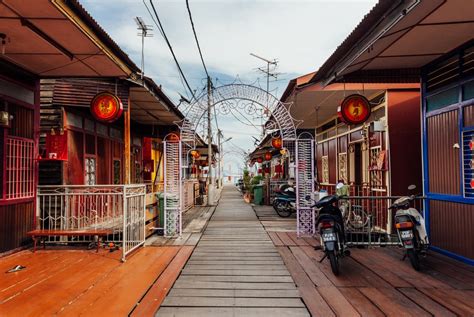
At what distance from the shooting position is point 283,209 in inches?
422

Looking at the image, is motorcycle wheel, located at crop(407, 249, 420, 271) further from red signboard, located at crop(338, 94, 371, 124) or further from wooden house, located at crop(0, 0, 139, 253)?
wooden house, located at crop(0, 0, 139, 253)

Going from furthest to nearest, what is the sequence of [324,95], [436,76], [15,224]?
[324,95] < [15,224] < [436,76]

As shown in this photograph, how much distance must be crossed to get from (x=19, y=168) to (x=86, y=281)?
2.83 m

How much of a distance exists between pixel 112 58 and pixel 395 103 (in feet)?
19.1

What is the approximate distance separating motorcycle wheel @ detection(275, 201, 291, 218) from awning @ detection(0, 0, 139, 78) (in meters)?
6.36

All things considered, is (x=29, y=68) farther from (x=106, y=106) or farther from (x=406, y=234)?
(x=406, y=234)

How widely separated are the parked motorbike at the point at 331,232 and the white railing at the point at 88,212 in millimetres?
3140

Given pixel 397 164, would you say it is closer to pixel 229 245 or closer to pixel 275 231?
pixel 275 231

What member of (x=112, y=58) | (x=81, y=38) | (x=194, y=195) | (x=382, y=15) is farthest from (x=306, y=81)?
(x=194, y=195)

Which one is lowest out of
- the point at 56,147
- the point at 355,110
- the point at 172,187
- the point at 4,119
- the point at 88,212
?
the point at 88,212

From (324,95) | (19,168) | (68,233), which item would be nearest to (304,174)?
(324,95)

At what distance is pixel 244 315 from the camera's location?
3.24 meters

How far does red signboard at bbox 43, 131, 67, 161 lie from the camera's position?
6734 mm

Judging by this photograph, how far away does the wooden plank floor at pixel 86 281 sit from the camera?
11.3ft
